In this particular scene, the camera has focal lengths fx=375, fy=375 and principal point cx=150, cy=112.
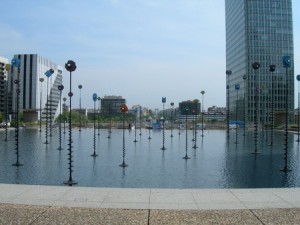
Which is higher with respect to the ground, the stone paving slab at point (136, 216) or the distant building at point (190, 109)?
the distant building at point (190, 109)

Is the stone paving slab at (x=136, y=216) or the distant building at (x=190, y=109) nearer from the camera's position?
the stone paving slab at (x=136, y=216)

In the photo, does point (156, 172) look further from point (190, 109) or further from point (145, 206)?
point (190, 109)

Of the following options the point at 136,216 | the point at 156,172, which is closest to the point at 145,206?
the point at 136,216

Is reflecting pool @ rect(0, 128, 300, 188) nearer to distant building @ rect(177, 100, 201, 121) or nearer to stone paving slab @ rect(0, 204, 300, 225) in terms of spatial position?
stone paving slab @ rect(0, 204, 300, 225)

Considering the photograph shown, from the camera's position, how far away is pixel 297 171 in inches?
808

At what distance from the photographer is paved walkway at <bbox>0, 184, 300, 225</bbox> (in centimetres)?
884

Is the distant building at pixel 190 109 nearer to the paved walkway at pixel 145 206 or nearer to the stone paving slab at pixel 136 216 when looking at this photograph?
the paved walkway at pixel 145 206

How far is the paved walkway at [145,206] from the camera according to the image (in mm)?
8836

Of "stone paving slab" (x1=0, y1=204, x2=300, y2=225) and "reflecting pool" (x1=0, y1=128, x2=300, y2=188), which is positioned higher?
"stone paving slab" (x1=0, y1=204, x2=300, y2=225)

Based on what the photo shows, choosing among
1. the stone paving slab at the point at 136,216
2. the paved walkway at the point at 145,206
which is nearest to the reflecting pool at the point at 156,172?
the paved walkway at the point at 145,206

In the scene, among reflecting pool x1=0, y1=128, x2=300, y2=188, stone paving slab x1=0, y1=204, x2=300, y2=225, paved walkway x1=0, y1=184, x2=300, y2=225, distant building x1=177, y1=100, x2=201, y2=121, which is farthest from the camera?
distant building x1=177, y1=100, x2=201, y2=121

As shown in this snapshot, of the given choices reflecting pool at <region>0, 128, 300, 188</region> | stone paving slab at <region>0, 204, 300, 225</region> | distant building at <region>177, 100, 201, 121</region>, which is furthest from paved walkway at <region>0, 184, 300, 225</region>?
distant building at <region>177, 100, 201, 121</region>

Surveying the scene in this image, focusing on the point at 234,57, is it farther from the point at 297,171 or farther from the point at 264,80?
the point at 297,171

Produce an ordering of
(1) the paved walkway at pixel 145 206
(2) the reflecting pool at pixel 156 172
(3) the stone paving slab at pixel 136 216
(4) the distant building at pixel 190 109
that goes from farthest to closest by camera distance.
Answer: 1. (4) the distant building at pixel 190 109
2. (2) the reflecting pool at pixel 156 172
3. (1) the paved walkway at pixel 145 206
4. (3) the stone paving slab at pixel 136 216
